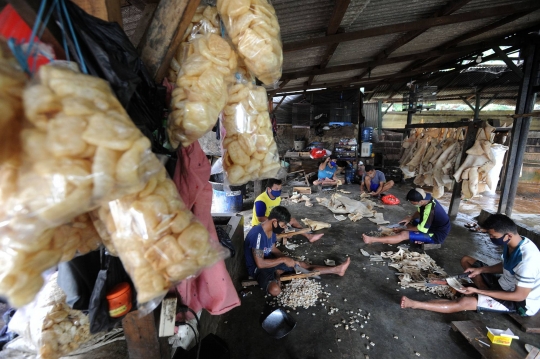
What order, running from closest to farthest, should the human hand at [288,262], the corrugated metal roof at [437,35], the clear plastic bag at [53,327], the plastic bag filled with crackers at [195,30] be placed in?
1. the plastic bag filled with crackers at [195,30]
2. the clear plastic bag at [53,327]
3. the human hand at [288,262]
4. the corrugated metal roof at [437,35]

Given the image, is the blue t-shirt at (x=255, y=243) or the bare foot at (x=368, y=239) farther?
the bare foot at (x=368, y=239)

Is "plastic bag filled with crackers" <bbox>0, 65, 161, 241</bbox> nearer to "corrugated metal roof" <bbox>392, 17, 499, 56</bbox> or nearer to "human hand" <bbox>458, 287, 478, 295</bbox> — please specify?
"human hand" <bbox>458, 287, 478, 295</bbox>

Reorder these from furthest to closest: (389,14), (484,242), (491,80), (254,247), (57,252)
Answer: (491,80)
(484,242)
(254,247)
(389,14)
(57,252)

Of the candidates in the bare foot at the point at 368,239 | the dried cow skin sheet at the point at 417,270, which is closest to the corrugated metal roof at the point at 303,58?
the bare foot at the point at 368,239

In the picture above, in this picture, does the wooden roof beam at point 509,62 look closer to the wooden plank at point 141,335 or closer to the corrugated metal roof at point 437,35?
the corrugated metal roof at point 437,35

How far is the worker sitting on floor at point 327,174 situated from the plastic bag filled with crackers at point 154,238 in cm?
970

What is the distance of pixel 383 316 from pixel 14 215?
4.23 meters

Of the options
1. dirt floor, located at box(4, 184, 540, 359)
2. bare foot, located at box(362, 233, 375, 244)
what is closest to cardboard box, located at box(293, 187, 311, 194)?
bare foot, located at box(362, 233, 375, 244)

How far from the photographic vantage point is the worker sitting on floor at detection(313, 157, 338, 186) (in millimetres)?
10242

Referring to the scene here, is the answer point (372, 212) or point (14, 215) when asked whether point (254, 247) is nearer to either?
point (14, 215)

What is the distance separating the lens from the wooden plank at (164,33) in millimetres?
1095

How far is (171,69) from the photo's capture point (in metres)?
1.28

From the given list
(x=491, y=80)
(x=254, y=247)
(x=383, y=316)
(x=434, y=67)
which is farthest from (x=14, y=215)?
(x=491, y=80)

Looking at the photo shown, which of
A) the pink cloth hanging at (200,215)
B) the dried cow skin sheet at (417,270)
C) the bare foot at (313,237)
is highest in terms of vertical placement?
the pink cloth hanging at (200,215)
